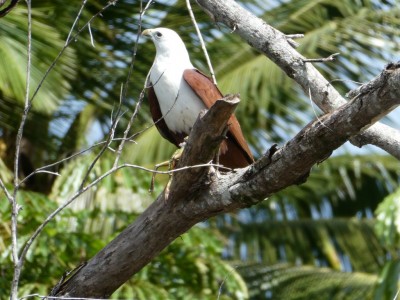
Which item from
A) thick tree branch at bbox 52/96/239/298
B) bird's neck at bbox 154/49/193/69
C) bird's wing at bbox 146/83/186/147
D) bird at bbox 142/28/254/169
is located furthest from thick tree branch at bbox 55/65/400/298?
bird's neck at bbox 154/49/193/69

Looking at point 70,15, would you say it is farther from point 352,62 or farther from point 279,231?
point 279,231

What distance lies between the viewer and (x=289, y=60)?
4367 mm

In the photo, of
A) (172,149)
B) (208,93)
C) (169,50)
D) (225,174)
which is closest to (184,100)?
(208,93)

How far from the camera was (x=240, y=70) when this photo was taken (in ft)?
31.4

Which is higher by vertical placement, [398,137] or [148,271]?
[398,137]

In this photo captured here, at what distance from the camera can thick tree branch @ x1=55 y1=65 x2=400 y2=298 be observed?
12.1 feet

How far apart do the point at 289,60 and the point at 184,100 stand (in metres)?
1.14

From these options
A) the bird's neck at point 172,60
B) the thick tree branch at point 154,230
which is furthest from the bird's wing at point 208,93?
the thick tree branch at point 154,230

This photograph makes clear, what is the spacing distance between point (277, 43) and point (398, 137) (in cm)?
66

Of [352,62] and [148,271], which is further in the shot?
[352,62]

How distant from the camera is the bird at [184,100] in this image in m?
5.36

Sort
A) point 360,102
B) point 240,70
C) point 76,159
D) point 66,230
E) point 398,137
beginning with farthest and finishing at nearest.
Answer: point 240,70 < point 76,159 < point 66,230 < point 398,137 < point 360,102

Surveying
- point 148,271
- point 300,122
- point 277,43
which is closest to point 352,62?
point 300,122

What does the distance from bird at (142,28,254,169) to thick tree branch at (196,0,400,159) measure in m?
0.81
